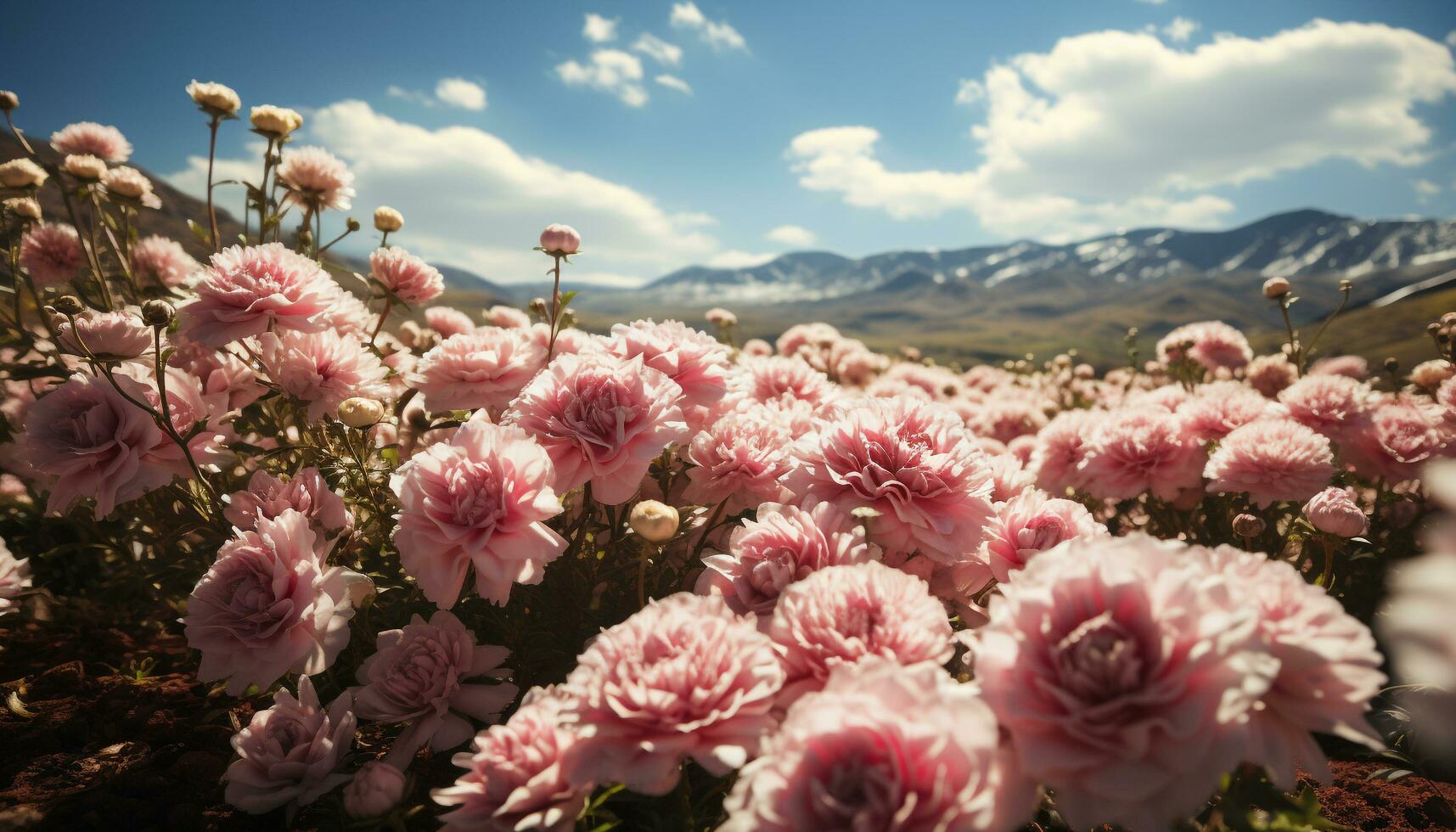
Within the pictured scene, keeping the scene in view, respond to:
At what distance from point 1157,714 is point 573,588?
1.61 metres

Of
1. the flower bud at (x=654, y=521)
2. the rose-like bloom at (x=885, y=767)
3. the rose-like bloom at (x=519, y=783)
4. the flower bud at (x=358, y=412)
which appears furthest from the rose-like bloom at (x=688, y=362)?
the rose-like bloom at (x=885, y=767)

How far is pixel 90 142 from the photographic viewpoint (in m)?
3.28

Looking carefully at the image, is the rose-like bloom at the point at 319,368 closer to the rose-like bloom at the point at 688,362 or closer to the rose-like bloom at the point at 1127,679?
the rose-like bloom at the point at 688,362

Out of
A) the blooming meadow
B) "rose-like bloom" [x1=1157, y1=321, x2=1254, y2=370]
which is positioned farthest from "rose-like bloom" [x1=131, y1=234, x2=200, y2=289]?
"rose-like bloom" [x1=1157, y1=321, x2=1254, y2=370]

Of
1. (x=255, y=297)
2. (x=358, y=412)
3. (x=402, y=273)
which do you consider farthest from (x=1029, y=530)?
(x=402, y=273)

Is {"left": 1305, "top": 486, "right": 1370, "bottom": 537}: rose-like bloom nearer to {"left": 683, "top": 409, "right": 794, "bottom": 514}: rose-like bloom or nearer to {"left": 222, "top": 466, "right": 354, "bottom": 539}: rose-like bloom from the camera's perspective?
{"left": 683, "top": 409, "right": 794, "bottom": 514}: rose-like bloom

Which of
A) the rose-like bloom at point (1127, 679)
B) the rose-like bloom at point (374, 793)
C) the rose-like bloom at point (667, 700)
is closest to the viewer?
the rose-like bloom at point (1127, 679)

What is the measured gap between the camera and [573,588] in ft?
6.84

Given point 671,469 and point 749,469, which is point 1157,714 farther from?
point 671,469

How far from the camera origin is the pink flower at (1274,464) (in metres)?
2.35

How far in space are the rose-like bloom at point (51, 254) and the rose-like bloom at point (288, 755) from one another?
329 cm

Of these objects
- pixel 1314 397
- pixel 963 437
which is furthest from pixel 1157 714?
pixel 1314 397

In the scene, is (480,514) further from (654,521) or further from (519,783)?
(519,783)

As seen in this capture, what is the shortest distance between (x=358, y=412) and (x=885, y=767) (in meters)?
1.70
